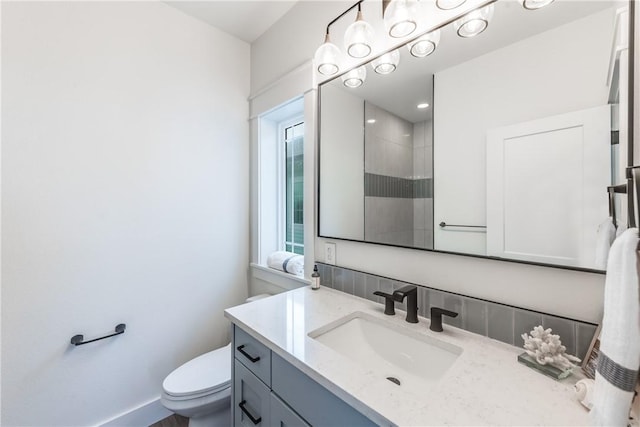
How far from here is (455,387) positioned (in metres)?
0.64

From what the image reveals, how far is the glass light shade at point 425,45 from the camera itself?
3.32ft

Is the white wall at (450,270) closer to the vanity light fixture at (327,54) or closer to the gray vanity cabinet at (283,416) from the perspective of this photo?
the vanity light fixture at (327,54)

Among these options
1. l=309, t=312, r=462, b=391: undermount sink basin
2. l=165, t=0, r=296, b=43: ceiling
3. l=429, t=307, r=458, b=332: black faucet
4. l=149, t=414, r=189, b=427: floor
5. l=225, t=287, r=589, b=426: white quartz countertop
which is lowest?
l=149, t=414, r=189, b=427: floor

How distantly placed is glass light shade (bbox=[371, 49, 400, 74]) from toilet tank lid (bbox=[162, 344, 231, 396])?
170 cm

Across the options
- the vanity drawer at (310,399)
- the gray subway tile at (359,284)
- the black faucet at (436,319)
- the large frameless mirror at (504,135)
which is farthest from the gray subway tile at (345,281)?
the vanity drawer at (310,399)

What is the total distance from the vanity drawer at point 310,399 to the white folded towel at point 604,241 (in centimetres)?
70

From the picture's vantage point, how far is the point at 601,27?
2.34 feet

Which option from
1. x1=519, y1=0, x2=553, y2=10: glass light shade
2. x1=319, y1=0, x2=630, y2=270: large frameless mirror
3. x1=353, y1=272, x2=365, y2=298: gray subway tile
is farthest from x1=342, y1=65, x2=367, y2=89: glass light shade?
x1=353, y1=272, x2=365, y2=298: gray subway tile

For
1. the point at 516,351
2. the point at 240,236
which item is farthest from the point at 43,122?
the point at 516,351

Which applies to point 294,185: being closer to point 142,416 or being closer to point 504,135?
point 504,135

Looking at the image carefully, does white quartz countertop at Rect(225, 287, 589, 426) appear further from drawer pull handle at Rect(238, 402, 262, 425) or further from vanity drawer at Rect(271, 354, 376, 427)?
drawer pull handle at Rect(238, 402, 262, 425)

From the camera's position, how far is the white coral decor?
0.68 m

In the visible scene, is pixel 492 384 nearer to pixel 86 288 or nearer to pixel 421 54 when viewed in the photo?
pixel 421 54

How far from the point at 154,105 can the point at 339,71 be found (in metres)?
1.14
